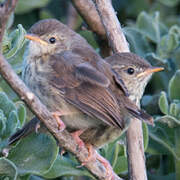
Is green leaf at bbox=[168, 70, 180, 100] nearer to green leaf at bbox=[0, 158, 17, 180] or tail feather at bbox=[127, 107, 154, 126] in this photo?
tail feather at bbox=[127, 107, 154, 126]

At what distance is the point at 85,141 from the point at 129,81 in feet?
3.24

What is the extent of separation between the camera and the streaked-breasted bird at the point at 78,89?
11.4ft

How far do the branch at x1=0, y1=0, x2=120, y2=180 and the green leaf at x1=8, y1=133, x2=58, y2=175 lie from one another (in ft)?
0.85

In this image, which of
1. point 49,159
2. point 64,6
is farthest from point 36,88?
point 64,6

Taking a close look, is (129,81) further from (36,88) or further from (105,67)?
(36,88)

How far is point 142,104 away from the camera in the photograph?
15.9 ft

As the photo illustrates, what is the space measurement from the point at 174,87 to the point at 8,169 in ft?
5.04


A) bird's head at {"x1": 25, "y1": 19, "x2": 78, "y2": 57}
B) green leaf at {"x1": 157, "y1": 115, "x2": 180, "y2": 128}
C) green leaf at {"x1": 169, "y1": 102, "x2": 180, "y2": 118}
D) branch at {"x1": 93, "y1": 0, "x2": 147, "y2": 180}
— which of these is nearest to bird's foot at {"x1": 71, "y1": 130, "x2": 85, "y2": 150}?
branch at {"x1": 93, "y1": 0, "x2": 147, "y2": 180}

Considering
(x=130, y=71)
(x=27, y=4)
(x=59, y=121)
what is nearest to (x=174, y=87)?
(x=130, y=71)

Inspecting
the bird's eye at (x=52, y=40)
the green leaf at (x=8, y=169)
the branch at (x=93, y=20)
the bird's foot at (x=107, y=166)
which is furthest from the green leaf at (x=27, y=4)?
the green leaf at (x=8, y=169)

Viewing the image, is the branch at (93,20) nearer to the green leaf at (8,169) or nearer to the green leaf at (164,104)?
the green leaf at (164,104)

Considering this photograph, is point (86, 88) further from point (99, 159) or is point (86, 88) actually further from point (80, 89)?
point (99, 159)

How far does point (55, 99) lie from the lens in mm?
3570

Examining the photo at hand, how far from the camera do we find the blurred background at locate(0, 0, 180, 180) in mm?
3590
